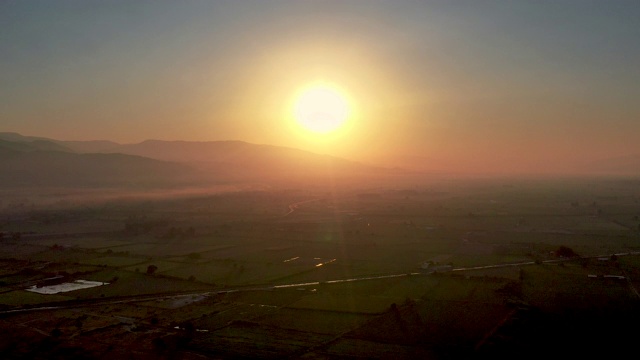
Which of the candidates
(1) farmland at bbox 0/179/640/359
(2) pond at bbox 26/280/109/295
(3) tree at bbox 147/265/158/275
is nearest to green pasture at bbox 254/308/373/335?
(1) farmland at bbox 0/179/640/359

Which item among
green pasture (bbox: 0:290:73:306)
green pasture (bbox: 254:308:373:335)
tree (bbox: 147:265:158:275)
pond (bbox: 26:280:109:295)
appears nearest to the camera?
green pasture (bbox: 254:308:373:335)

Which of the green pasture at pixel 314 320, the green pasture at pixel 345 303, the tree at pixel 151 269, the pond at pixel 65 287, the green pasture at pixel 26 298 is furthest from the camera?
the tree at pixel 151 269

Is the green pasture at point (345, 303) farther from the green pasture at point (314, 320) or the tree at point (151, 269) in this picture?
the tree at point (151, 269)

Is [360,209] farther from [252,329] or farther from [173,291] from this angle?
[252,329]

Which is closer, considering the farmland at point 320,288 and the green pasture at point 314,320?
the farmland at point 320,288

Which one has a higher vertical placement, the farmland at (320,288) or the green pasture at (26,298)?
the green pasture at (26,298)

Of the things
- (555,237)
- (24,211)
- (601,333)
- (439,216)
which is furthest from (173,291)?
(24,211)

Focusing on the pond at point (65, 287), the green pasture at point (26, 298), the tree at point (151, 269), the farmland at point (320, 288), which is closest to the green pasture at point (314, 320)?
the farmland at point (320, 288)

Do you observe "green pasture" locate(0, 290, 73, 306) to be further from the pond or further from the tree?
the tree

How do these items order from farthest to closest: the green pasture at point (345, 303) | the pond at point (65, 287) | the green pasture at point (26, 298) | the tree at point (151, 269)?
1. the tree at point (151, 269)
2. the pond at point (65, 287)
3. the green pasture at point (26, 298)
4. the green pasture at point (345, 303)
